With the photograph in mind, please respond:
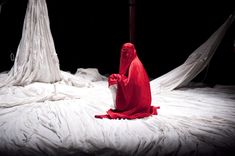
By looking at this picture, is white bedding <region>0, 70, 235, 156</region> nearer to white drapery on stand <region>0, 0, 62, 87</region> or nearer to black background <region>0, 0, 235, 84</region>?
white drapery on stand <region>0, 0, 62, 87</region>

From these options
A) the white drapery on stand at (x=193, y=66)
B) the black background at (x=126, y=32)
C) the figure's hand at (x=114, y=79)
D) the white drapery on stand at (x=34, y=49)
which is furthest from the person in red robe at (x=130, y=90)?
the black background at (x=126, y=32)

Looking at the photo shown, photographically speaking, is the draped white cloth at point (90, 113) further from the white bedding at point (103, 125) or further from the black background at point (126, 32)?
the black background at point (126, 32)

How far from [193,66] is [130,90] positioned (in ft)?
6.37

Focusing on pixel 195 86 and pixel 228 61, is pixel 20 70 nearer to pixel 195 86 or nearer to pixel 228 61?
pixel 195 86

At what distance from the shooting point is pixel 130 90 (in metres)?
3.13

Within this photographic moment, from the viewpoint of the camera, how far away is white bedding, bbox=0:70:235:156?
2338 millimetres

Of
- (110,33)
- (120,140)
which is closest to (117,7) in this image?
(110,33)

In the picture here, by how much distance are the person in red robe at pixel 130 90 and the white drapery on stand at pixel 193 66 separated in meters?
1.42

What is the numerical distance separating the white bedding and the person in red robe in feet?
0.46

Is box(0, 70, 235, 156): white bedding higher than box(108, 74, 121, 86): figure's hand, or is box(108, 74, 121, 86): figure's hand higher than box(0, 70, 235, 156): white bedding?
box(108, 74, 121, 86): figure's hand

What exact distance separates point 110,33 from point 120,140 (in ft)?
13.8

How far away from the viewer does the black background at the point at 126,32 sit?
5281mm

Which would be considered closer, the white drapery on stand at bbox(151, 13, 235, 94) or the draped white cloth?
the draped white cloth

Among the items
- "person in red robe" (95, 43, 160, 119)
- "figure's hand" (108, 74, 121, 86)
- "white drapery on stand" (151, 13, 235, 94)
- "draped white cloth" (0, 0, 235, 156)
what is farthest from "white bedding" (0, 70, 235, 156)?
"figure's hand" (108, 74, 121, 86)
